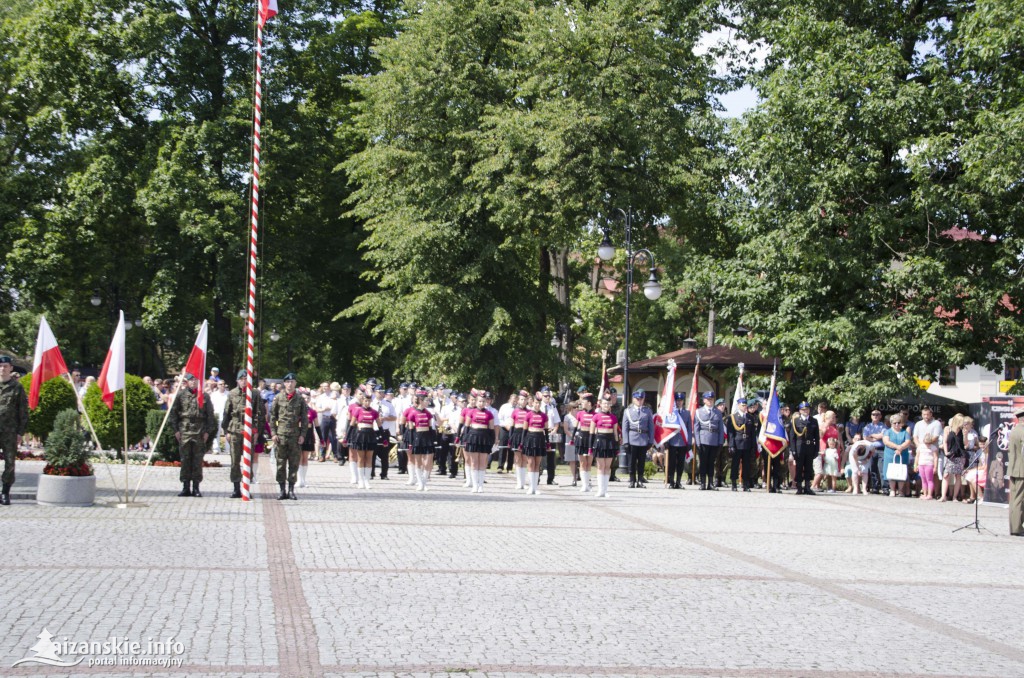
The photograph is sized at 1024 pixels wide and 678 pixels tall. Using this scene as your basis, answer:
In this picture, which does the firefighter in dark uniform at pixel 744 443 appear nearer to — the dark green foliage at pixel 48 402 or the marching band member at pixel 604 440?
the marching band member at pixel 604 440

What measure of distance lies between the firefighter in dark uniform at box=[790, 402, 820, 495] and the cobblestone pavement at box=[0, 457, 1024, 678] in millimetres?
7131

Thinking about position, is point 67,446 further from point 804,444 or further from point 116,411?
point 804,444

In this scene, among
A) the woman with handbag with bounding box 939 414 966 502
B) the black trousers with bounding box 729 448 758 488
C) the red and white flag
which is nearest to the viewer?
the red and white flag

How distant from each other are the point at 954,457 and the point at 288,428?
13175mm

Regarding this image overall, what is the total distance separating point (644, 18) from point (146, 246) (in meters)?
20.7

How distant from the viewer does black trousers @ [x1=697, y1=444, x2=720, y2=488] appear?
82.3 ft

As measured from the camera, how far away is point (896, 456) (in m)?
25.1

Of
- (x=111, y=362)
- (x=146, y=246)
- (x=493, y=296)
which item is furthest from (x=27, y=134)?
(x=111, y=362)

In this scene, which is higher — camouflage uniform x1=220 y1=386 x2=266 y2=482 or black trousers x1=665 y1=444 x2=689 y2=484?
camouflage uniform x1=220 y1=386 x2=266 y2=482

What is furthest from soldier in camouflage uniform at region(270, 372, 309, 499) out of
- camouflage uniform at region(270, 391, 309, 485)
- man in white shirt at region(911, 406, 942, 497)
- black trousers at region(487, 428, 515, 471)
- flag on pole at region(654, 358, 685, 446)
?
man in white shirt at region(911, 406, 942, 497)

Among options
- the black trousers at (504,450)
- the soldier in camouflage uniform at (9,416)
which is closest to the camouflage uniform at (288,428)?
the soldier in camouflage uniform at (9,416)

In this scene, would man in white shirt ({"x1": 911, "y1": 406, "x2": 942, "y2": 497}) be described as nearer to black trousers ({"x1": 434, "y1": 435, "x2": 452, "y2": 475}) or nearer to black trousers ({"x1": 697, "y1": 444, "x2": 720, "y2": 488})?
black trousers ({"x1": 697, "y1": 444, "x2": 720, "y2": 488})

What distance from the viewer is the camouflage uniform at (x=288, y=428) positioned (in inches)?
707

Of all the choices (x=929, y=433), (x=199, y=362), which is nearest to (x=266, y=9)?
(x=199, y=362)
